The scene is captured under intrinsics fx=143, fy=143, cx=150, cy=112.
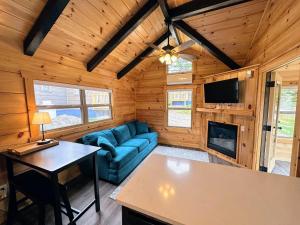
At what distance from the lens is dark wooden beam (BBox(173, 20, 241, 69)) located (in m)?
2.85

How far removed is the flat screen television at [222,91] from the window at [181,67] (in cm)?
92

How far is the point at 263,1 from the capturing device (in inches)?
83.8

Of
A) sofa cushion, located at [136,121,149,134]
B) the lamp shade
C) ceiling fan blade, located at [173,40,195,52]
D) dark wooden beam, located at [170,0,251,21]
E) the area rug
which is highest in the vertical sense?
dark wooden beam, located at [170,0,251,21]

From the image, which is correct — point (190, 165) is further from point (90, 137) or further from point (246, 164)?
point (246, 164)

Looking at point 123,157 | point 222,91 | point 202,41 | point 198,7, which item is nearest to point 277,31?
point 198,7

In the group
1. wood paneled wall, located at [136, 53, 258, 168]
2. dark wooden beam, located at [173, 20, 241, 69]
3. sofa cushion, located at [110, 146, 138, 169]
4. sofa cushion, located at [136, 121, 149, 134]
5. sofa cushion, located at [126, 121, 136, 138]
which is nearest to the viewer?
sofa cushion, located at [110, 146, 138, 169]

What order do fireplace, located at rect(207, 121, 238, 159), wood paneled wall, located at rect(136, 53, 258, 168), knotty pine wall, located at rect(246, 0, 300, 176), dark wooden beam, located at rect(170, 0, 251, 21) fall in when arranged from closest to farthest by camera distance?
1. knotty pine wall, located at rect(246, 0, 300, 176)
2. dark wooden beam, located at rect(170, 0, 251, 21)
3. wood paneled wall, located at rect(136, 53, 258, 168)
4. fireplace, located at rect(207, 121, 238, 159)

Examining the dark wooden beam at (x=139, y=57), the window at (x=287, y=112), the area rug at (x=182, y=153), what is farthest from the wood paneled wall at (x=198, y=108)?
the window at (x=287, y=112)

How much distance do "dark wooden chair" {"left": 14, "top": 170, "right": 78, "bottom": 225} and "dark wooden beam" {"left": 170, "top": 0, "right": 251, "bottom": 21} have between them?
9.94 ft

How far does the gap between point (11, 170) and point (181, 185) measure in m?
2.24

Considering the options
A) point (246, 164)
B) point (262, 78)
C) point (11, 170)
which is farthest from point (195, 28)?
point (11, 170)

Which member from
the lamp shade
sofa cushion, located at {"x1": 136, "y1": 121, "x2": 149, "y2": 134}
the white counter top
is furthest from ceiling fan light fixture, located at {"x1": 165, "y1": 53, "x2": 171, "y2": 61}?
sofa cushion, located at {"x1": 136, "y1": 121, "x2": 149, "y2": 134}

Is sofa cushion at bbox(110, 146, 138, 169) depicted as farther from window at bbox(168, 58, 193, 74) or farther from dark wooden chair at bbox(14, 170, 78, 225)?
window at bbox(168, 58, 193, 74)

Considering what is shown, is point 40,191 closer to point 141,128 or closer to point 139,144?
point 139,144
